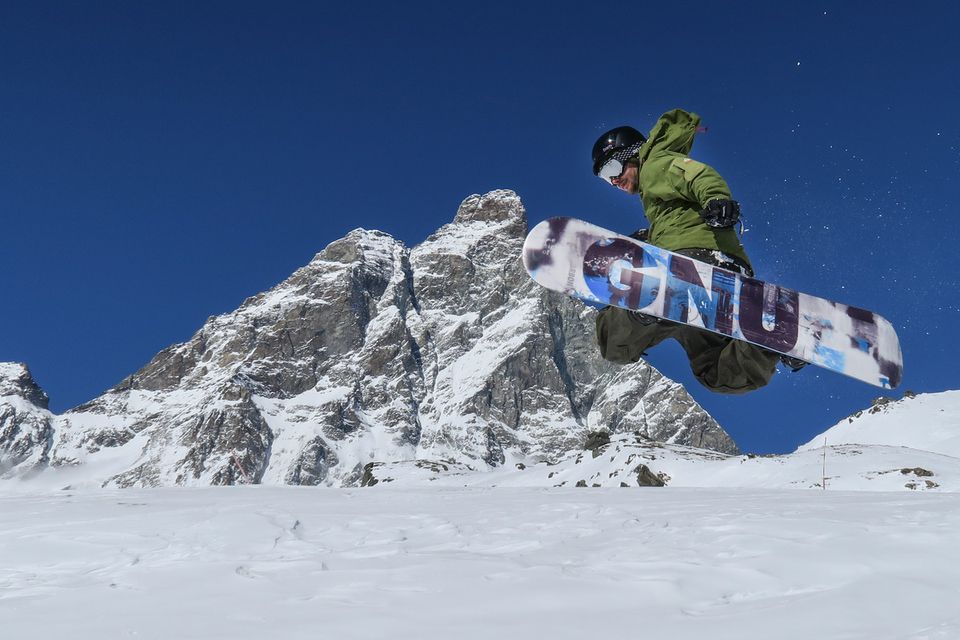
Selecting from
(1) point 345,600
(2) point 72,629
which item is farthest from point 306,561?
(2) point 72,629

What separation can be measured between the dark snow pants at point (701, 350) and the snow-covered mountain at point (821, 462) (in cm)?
1288

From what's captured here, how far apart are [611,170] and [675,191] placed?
0.78m

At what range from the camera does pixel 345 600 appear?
13.2ft

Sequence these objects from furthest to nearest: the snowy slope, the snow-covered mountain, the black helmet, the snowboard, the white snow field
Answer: the snowy slope
the snow-covered mountain
the black helmet
the snowboard
the white snow field

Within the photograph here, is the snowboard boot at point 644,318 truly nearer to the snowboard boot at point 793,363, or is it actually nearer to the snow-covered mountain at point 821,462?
the snowboard boot at point 793,363

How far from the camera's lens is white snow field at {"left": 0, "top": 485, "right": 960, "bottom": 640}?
3510 millimetres

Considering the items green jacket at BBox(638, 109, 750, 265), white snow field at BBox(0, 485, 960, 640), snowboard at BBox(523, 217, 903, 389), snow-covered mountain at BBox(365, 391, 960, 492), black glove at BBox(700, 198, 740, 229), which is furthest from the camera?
snow-covered mountain at BBox(365, 391, 960, 492)

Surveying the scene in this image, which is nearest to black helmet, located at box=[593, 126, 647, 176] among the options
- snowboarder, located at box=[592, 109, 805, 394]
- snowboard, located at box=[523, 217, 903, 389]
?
snowboarder, located at box=[592, 109, 805, 394]

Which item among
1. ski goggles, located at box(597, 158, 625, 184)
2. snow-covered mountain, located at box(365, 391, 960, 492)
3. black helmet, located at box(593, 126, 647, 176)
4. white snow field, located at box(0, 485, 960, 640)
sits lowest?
white snow field, located at box(0, 485, 960, 640)

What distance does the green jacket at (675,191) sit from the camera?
6711 millimetres

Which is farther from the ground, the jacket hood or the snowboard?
the jacket hood

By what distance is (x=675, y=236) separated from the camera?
704 centimetres

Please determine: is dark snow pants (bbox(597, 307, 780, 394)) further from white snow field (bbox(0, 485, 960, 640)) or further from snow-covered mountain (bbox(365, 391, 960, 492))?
snow-covered mountain (bbox(365, 391, 960, 492))

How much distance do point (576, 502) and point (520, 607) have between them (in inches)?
171
